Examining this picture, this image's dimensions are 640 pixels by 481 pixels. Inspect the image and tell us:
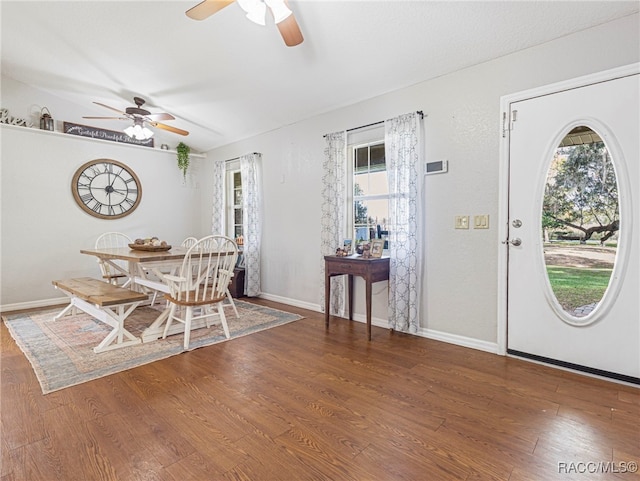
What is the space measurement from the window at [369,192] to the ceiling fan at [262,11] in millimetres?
1689

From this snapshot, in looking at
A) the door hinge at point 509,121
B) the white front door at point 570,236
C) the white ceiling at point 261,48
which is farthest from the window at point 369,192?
the white front door at point 570,236

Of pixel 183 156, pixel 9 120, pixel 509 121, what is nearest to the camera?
pixel 509 121

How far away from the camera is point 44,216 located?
446cm

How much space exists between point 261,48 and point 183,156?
331cm

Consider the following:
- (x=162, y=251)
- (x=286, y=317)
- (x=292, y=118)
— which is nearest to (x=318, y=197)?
(x=292, y=118)

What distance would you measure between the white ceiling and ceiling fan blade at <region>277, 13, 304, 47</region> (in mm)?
523

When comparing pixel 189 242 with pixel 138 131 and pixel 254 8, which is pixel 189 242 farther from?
pixel 254 8

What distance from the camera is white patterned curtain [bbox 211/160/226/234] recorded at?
18.1ft

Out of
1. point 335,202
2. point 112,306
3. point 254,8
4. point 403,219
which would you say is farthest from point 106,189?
point 403,219

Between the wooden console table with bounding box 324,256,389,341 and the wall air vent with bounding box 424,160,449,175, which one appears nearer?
the wall air vent with bounding box 424,160,449,175

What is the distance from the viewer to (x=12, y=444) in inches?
61.5

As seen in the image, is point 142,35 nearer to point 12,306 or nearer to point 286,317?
point 286,317

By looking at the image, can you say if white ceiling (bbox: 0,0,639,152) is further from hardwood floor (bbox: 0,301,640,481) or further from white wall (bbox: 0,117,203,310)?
hardwood floor (bbox: 0,301,640,481)

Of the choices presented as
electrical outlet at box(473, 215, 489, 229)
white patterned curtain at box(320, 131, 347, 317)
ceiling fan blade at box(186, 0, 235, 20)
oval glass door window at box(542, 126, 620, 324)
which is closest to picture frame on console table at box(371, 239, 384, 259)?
white patterned curtain at box(320, 131, 347, 317)
